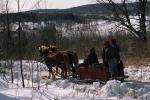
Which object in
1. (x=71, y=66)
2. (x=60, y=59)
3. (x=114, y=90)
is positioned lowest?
(x=114, y=90)

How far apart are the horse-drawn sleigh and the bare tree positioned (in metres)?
9.90

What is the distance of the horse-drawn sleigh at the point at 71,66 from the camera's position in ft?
50.0

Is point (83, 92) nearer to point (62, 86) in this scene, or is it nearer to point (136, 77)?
point (62, 86)

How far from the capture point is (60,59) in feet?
57.5

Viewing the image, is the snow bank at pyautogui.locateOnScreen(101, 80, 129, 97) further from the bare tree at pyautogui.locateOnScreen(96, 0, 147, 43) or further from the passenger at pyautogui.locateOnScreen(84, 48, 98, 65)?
the bare tree at pyautogui.locateOnScreen(96, 0, 147, 43)

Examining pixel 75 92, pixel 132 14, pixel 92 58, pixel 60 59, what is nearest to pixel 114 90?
pixel 75 92

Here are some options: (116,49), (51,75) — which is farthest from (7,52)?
(116,49)

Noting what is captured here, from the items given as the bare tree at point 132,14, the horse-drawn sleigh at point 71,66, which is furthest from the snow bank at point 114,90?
the bare tree at point 132,14

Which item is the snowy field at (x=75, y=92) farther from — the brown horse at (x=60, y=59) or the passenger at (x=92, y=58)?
the brown horse at (x=60, y=59)

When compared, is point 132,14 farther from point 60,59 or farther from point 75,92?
point 75,92

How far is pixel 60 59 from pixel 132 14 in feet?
40.6

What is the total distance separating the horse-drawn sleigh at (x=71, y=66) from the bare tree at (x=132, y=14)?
9901 millimetres

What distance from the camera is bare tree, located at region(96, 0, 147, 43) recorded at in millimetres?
27406

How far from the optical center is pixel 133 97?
Answer: 11.7 m
